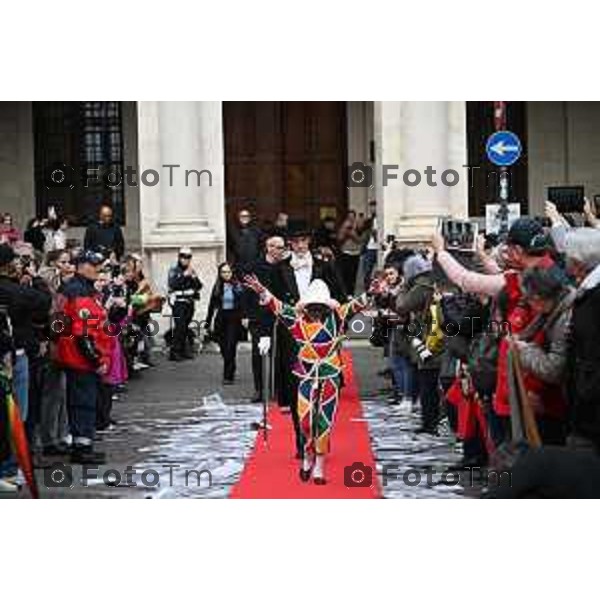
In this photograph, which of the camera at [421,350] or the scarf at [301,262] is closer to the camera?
the camera at [421,350]

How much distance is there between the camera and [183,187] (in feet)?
74.8

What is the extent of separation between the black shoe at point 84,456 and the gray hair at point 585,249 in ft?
17.6

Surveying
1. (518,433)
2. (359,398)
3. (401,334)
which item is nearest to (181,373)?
(359,398)

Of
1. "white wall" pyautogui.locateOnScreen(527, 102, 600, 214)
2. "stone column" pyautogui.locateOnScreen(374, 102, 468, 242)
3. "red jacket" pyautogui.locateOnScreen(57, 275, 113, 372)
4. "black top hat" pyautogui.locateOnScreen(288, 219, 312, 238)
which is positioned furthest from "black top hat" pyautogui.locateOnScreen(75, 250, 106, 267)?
"white wall" pyautogui.locateOnScreen(527, 102, 600, 214)

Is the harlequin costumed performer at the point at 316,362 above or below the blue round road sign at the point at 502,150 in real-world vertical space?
below

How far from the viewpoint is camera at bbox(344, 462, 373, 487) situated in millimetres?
10727

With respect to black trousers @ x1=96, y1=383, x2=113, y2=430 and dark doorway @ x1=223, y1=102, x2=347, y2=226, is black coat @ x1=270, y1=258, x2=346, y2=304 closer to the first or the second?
black trousers @ x1=96, y1=383, x2=113, y2=430

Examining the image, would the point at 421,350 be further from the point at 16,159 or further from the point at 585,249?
the point at 16,159

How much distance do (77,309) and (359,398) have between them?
16.3 ft

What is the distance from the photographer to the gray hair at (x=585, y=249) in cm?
755

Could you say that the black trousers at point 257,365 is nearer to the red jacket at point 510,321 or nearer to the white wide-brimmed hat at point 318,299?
the white wide-brimmed hat at point 318,299

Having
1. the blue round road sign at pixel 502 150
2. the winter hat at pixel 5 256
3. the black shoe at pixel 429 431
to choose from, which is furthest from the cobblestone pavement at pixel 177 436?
the blue round road sign at pixel 502 150

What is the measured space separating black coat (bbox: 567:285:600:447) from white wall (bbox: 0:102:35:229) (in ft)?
69.7
